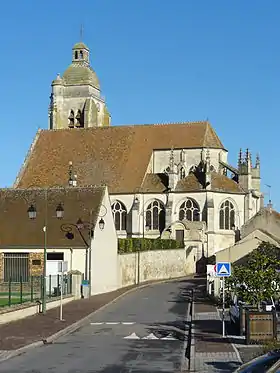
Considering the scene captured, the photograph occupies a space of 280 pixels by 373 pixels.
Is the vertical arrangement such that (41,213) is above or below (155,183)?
below

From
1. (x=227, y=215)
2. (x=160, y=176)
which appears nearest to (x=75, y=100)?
(x=160, y=176)

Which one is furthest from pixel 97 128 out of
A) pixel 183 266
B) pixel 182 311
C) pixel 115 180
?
pixel 182 311

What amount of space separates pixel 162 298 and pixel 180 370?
75.2 ft

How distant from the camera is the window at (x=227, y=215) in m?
68.6

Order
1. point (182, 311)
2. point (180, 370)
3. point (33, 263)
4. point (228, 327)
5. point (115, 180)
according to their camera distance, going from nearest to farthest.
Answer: point (180, 370), point (228, 327), point (182, 311), point (33, 263), point (115, 180)

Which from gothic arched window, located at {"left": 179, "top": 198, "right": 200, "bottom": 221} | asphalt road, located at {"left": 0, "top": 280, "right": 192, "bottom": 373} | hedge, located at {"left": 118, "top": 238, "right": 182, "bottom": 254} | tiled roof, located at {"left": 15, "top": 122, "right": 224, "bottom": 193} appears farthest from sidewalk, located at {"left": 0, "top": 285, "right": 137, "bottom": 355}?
tiled roof, located at {"left": 15, "top": 122, "right": 224, "bottom": 193}

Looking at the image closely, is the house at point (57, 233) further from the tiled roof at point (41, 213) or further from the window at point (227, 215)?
the window at point (227, 215)

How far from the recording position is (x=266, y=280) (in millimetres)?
19562

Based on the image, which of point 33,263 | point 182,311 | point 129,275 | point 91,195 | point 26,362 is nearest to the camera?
point 26,362

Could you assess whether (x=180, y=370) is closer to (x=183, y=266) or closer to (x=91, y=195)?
(x=91, y=195)

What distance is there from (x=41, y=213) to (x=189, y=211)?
31.9 meters

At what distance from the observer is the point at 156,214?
69.7 meters

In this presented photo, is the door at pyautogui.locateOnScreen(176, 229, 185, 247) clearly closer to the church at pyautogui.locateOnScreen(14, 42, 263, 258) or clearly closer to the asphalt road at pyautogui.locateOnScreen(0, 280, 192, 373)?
the church at pyautogui.locateOnScreen(14, 42, 263, 258)

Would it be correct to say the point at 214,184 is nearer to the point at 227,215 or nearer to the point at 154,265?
the point at 227,215
